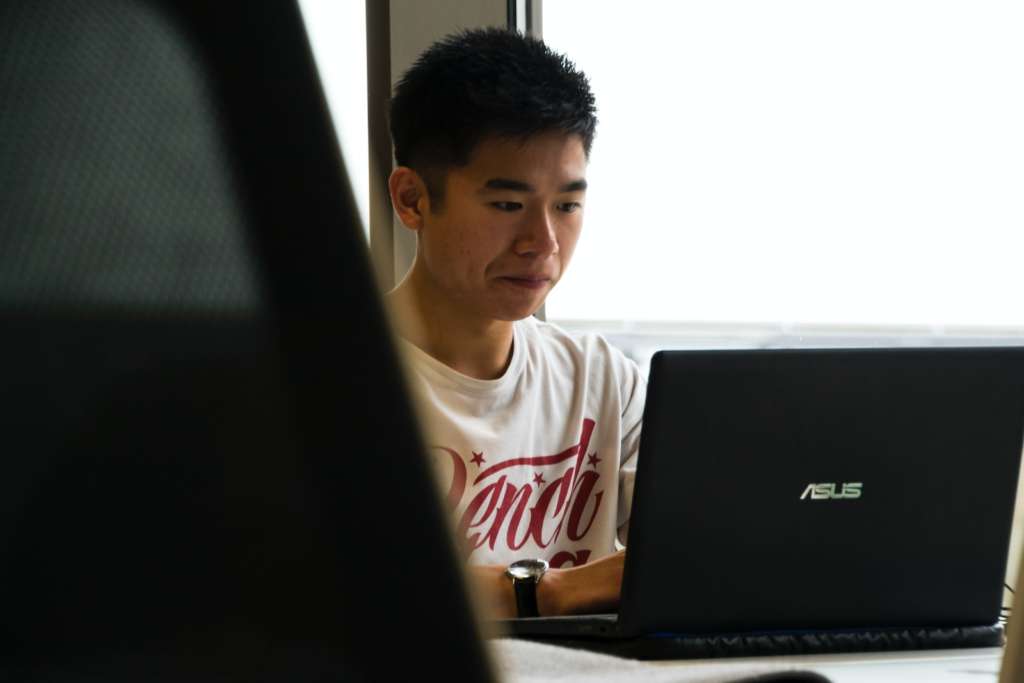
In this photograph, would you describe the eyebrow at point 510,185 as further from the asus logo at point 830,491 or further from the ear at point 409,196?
the asus logo at point 830,491

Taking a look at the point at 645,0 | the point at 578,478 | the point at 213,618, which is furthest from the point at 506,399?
the point at 213,618

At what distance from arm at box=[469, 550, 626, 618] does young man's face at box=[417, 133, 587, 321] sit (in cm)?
45

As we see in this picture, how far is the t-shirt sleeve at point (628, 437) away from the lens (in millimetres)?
1787

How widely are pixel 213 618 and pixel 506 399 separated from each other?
1.45 meters

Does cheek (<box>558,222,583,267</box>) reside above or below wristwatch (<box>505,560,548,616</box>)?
above

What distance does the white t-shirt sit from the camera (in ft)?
5.45

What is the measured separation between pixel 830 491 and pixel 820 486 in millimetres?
10

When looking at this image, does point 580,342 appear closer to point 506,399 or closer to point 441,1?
point 506,399

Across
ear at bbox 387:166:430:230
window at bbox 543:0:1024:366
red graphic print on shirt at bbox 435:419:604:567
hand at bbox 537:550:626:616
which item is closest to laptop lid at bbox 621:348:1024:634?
hand at bbox 537:550:626:616

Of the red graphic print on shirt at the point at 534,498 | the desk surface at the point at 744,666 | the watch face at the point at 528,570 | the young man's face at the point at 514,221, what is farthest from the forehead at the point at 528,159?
the desk surface at the point at 744,666

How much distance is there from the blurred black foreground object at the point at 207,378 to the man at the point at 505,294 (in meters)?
1.31

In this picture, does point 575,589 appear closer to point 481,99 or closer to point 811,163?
point 481,99

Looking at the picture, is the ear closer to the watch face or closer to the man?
the man

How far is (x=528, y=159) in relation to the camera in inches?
66.1
